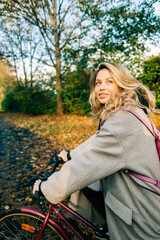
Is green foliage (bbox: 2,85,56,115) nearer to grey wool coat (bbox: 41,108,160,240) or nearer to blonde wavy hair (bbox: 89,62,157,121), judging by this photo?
blonde wavy hair (bbox: 89,62,157,121)

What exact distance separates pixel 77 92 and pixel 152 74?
19.4ft

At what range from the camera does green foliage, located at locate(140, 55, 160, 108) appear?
23.8ft

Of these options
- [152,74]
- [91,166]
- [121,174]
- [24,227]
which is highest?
[152,74]

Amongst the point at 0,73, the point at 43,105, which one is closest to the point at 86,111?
the point at 43,105

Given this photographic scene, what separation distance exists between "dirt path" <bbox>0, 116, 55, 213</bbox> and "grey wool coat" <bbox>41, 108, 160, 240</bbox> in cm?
223

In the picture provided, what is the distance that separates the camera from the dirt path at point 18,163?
3.08 metres

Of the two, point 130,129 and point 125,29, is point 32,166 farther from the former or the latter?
point 125,29

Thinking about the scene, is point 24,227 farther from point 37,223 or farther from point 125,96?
point 125,96

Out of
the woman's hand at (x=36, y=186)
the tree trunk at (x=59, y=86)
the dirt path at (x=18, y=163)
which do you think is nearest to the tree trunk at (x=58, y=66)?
the tree trunk at (x=59, y=86)

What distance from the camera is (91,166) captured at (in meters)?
1.20

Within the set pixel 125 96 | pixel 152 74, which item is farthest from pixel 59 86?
pixel 125 96

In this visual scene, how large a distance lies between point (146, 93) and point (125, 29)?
770cm

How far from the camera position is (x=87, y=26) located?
8.97 m

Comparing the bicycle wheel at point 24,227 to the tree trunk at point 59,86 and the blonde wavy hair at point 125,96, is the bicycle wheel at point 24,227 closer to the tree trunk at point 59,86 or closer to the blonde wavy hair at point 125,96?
the blonde wavy hair at point 125,96
